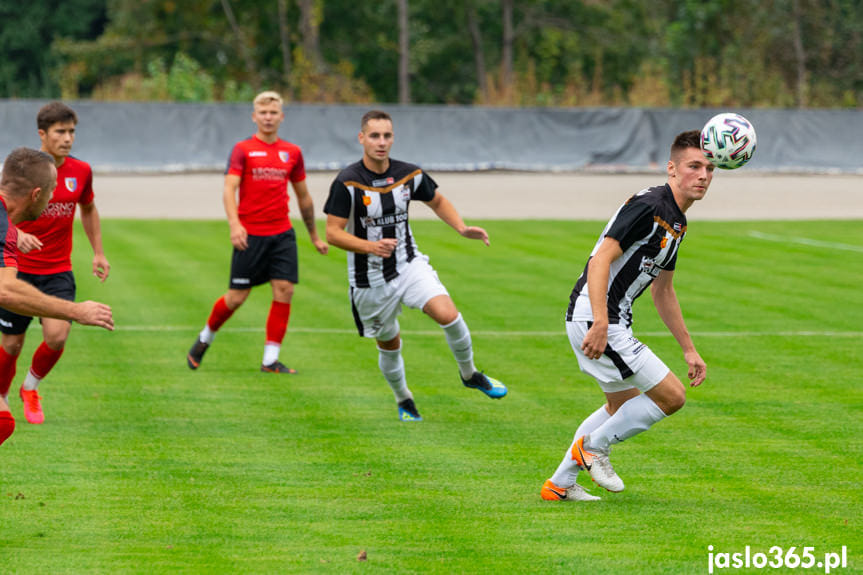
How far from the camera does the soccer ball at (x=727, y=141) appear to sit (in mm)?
6691

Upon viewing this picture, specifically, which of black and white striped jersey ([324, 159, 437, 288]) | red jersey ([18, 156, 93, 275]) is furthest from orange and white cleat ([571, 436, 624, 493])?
red jersey ([18, 156, 93, 275])

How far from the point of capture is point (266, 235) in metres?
11.5

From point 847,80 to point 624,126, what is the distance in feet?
84.4

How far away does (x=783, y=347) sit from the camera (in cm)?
1267

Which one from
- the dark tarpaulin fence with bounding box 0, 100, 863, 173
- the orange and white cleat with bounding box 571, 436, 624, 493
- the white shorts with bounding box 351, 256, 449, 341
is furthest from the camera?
the dark tarpaulin fence with bounding box 0, 100, 863, 173

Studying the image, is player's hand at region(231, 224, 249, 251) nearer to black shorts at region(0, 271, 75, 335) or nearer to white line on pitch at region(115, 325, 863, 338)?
black shorts at region(0, 271, 75, 335)

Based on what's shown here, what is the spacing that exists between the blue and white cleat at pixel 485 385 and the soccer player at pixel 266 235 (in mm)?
2424

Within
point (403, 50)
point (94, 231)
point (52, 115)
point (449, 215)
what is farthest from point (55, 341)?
point (403, 50)

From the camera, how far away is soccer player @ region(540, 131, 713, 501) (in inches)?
256

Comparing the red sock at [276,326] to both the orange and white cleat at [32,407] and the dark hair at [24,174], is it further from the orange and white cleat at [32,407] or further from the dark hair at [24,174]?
the dark hair at [24,174]

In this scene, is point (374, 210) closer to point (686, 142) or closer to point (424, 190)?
point (424, 190)

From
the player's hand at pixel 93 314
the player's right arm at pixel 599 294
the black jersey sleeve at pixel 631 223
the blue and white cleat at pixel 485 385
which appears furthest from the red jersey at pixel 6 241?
the blue and white cleat at pixel 485 385

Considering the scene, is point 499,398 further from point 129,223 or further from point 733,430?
point 129,223

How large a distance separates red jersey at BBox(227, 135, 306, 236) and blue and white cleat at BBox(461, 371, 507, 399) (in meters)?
2.89
